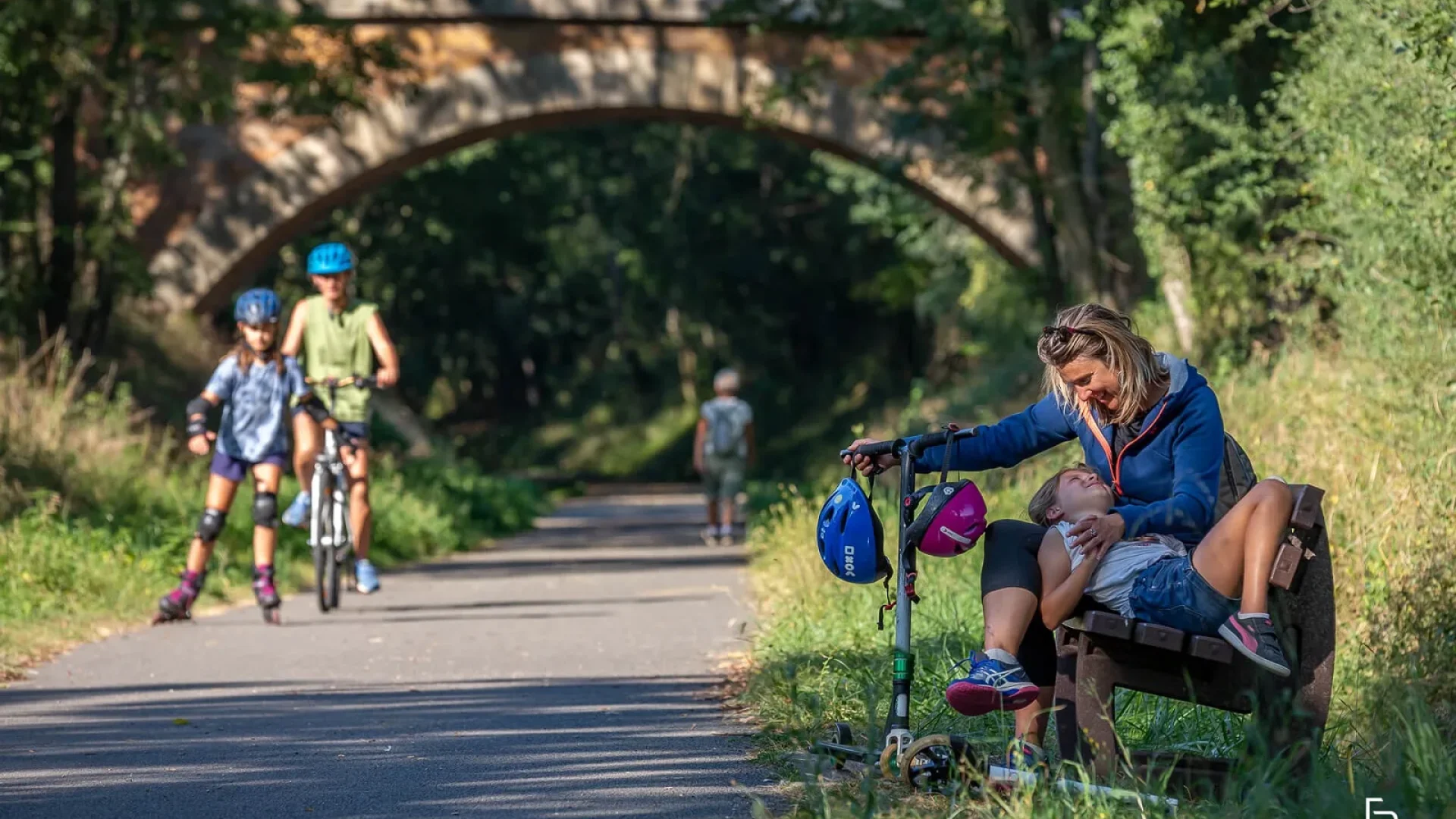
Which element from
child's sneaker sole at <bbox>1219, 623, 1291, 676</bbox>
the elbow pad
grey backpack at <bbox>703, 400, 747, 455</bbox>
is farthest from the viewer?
grey backpack at <bbox>703, 400, 747, 455</bbox>

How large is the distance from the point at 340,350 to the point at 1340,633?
242 inches

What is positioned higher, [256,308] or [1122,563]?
[256,308]

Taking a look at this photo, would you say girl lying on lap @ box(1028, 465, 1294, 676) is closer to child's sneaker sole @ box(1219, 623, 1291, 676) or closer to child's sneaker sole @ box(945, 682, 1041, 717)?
child's sneaker sole @ box(1219, 623, 1291, 676)

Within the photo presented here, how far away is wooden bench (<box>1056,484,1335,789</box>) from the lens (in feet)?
16.7

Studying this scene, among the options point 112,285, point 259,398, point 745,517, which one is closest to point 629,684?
point 259,398

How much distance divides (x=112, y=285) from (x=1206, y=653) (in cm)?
1715

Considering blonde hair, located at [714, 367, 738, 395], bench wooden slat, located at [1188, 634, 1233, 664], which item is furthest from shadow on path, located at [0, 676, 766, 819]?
blonde hair, located at [714, 367, 738, 395]

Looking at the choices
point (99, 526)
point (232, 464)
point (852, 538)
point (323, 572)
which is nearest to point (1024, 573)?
point (852, 538)

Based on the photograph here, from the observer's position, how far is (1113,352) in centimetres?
546

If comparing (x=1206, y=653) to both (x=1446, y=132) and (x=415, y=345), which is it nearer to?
(x=1446, y=132)

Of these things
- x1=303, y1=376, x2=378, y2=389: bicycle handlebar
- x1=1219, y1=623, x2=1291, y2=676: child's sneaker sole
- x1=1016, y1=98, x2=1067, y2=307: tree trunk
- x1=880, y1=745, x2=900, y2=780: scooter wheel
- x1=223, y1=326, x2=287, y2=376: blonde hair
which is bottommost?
x1=880, y1=745, x2=900, y2=780: scooter wheel

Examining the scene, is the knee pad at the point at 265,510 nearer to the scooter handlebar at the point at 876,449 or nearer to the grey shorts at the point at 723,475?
the scooter handlebar at the point at 876,449

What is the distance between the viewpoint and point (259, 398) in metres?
11.2

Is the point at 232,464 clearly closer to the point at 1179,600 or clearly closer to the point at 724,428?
the point at 1179,600
